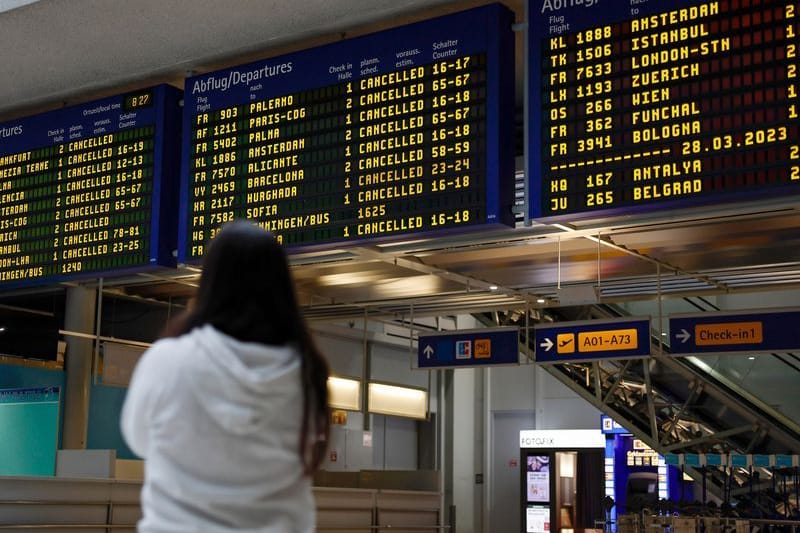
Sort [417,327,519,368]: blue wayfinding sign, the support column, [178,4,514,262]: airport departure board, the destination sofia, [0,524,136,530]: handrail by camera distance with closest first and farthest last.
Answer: [178,4,514,262]: airport departure board
[0,524,136,530]: handrail
the destination sofia
[417,327,519,368]: blue wayfinding sign
the support column

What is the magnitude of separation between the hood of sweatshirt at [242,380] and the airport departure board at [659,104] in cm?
497

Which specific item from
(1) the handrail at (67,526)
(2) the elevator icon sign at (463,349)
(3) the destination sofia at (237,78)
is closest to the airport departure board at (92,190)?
(3) the destination sofia at (237,78)

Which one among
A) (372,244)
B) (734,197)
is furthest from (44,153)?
(734,197)

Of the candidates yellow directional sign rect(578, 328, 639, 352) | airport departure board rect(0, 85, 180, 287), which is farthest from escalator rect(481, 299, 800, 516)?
airport departure board rect(0, 85, 180, 287)

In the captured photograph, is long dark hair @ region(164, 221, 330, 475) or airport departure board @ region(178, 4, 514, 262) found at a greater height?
airport departure board @ region(178, 4, 514, 262)

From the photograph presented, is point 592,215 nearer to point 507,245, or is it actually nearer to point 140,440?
point 507,245

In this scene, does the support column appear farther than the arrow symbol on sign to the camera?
No

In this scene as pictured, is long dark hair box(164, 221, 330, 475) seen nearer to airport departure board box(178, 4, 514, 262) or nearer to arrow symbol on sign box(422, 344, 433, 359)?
airport departure board box(178, 4, 514, 262)

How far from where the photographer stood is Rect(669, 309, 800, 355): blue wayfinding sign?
903 cm

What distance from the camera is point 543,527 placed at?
1828cm

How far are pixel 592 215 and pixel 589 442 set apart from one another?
11.2 meters

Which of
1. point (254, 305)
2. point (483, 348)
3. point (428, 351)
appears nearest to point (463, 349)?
point (483, 348)

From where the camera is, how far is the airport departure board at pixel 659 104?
662cm

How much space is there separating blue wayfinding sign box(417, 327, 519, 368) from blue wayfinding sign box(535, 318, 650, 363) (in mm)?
532
